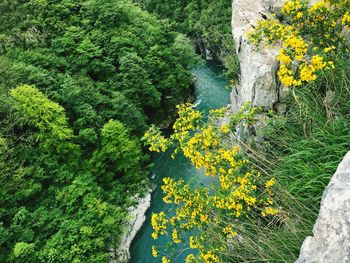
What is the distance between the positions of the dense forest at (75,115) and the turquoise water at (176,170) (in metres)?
0.98

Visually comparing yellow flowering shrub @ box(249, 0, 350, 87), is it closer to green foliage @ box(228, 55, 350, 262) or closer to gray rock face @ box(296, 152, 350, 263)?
green foliage @ box(228, 55, 350, 262)

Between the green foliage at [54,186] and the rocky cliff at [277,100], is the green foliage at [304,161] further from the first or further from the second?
the green foliage at [54,186]

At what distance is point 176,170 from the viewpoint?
18.8m

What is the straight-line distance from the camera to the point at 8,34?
20422 mm

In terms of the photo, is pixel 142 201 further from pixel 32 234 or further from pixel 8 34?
pixel 8 34

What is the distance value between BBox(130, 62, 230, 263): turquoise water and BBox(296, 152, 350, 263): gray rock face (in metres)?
3.84

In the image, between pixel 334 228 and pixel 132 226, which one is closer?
pixel 334 228

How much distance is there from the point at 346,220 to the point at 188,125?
4274 mm

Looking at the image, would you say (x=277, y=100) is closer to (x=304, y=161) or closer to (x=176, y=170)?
(x=304, y=161)

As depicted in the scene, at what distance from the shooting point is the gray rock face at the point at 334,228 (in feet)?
9.95

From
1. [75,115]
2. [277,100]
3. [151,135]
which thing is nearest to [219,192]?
[151,135]

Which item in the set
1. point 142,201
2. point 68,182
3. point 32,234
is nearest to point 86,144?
point 68,182

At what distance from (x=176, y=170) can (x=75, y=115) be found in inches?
257

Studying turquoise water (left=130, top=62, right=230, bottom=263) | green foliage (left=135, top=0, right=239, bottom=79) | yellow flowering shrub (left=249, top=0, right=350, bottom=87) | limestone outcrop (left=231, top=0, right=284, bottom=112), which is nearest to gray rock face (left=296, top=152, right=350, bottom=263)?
yellow flowering shrub (left=249, top=0, right=350, bottom=87)
